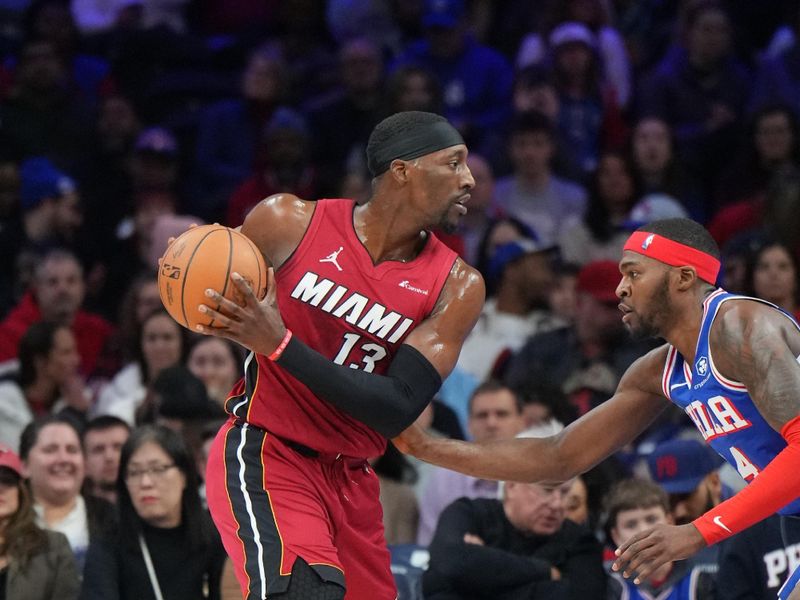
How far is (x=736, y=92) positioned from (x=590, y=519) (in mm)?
4602

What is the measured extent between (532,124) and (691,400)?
5.57 metres

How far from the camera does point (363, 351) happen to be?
5441mm

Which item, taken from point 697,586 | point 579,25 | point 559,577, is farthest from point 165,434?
point 579,25

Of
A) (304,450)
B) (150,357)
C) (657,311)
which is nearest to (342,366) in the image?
(304,450)

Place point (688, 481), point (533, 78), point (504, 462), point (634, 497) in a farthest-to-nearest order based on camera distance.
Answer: point (533, 78) → point (688, 481) → point (634, 497) → point (504, 462)

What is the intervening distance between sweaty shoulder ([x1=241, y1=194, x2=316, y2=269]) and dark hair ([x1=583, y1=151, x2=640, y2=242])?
4.89m


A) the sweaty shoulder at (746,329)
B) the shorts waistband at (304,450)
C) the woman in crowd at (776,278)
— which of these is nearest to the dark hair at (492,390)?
the woman in crowd at (776,278)

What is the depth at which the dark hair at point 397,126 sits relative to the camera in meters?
5.56

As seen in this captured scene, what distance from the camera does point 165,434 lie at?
6.99m

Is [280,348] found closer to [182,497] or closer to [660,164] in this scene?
[182,497]

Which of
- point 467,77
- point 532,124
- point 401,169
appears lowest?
point 401,169

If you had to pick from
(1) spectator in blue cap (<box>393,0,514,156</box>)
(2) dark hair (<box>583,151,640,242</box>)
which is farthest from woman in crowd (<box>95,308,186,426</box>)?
(1) spectator in blue cap (<box>393,0,514,156</box>)

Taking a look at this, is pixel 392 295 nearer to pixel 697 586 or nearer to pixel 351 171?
pixel 697 586

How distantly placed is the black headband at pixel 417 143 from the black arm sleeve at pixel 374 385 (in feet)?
2.34
